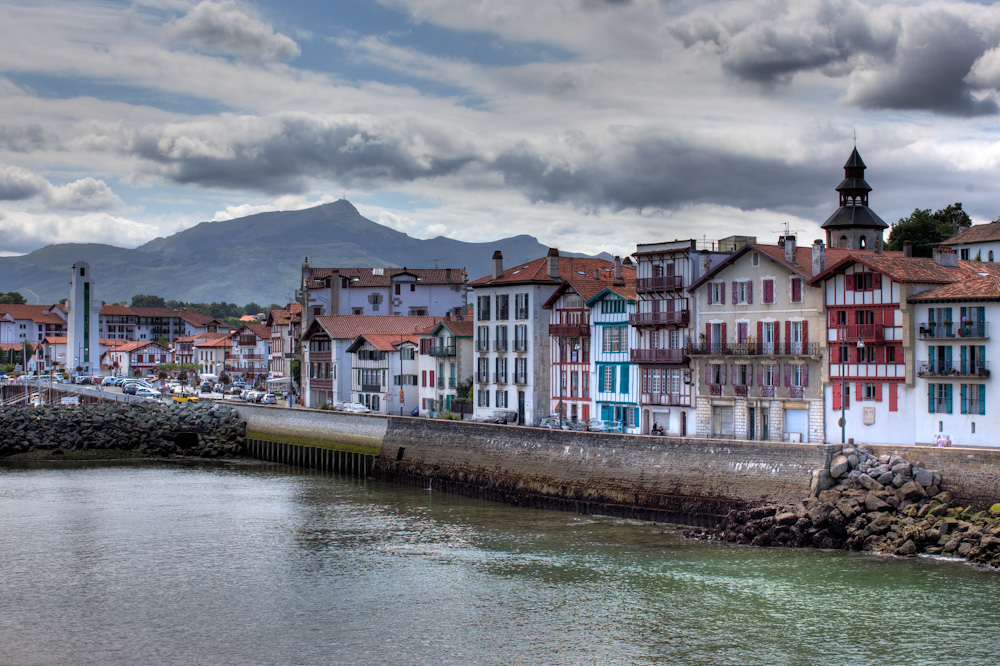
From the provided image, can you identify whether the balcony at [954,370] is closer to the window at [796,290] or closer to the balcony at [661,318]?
the window at [796,290]

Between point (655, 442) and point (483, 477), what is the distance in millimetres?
12605

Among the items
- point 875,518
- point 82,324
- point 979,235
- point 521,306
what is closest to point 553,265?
point 521,306

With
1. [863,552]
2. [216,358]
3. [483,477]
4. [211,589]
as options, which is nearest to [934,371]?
[863,552]

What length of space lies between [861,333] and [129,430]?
212 feet

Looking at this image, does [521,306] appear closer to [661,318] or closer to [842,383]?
[661,318]

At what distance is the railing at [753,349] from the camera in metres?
60.2

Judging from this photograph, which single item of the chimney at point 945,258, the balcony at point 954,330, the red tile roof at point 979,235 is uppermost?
the red tile roof at point 979,235

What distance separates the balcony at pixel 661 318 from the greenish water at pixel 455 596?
49.4ft

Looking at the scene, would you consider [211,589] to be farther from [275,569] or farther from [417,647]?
[417,647]

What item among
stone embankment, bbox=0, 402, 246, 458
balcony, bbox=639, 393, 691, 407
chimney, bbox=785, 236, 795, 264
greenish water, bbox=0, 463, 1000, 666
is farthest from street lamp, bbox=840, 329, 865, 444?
stone embankment, bbox=0, 402, 246, 458

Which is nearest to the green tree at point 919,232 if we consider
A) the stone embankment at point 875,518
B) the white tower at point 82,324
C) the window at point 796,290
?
the window at point 796,290

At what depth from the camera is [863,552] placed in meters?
46.1

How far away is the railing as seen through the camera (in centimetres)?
6016

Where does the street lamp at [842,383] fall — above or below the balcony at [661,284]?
below
